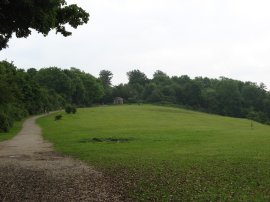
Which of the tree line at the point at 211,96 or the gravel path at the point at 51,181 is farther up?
the tree line at the point at 211,96

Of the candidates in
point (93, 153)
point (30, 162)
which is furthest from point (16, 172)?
point (93, 153)

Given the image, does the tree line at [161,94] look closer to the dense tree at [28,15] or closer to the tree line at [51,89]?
the tree line at [51,89]

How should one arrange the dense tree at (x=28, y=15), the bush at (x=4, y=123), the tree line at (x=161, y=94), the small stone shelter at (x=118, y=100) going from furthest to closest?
the small stone shelter at (x=118, y=100)
the tree line at (x=161, y=94)
the bush at (x=4, y=123)
the dense tree at (x=28, y=15)

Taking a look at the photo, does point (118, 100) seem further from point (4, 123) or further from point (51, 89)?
point (4, 123)

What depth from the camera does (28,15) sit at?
15172 mm

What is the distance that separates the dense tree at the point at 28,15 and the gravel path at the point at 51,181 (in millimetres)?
6372

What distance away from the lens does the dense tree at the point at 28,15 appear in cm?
1460

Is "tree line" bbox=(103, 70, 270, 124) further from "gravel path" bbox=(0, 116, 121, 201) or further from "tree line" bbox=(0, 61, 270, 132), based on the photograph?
"gravel path" bbox=(0, 116, 121, 201)

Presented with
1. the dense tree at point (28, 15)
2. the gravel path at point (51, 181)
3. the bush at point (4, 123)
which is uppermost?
the dense tree at point (28, 15)

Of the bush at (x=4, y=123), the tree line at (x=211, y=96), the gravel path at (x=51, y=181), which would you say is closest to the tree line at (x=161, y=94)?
the tree line at (x=211, y=96)

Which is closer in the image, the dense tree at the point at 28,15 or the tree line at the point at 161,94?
the dense tree at the point at 28,15

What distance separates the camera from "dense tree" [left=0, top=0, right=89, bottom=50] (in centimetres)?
1460

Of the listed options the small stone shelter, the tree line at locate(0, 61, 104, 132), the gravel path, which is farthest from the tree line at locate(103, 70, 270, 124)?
the gravel path

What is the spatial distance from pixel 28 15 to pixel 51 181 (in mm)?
6936
